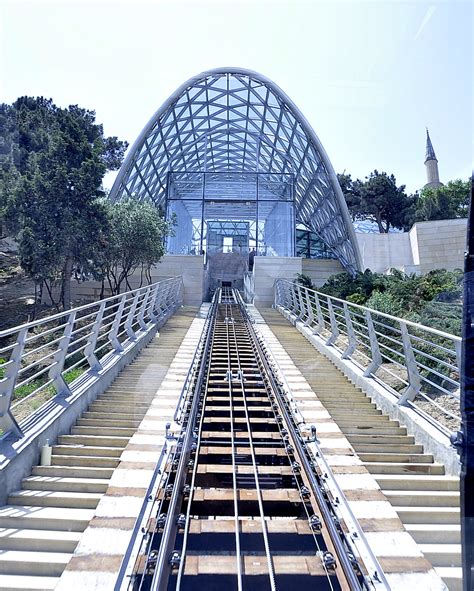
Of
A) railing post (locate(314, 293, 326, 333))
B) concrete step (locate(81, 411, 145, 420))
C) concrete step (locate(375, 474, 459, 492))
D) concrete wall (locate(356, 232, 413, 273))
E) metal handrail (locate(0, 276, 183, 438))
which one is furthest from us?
concrete wall (locate(356, 232, 413, 273))

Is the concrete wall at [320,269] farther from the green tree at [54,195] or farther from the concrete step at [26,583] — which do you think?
Result: the concrete step at [26,583]

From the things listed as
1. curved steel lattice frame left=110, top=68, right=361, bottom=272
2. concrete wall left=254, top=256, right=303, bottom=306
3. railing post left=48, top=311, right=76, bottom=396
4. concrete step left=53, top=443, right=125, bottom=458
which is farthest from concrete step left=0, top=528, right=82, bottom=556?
curved steel lattice frame left=110, top=68, right=361, bottom=272

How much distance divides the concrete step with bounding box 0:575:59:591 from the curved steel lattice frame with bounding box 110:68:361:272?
25.1 m

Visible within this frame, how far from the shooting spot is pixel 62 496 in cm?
317

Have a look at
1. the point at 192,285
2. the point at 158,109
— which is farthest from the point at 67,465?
the point at 158,109

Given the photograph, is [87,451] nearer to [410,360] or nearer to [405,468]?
[405,468]

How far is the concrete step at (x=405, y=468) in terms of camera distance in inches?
147

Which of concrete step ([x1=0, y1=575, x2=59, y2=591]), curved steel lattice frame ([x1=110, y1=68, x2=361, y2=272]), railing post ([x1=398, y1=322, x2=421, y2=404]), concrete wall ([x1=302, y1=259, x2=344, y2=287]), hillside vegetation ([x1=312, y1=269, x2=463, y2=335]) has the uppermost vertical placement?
curved steel lattice frame ([x1=110, y1=68, x2=361, y2=272])

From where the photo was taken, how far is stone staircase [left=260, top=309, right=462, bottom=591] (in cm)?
272

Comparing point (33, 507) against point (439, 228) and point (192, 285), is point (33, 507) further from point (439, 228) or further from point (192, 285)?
point (439, 228)

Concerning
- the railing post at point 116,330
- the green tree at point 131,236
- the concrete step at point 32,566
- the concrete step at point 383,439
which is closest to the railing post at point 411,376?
the concrete step at point 383,439

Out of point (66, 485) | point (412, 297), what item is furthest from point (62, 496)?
point (412, 297)

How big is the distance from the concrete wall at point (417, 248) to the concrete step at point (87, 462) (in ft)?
62.5

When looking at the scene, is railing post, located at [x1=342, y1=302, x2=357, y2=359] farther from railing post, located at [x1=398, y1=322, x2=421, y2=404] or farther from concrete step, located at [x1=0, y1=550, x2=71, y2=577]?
concrete step, located at [x1=0, y1=550, x2=71, y2=577]
